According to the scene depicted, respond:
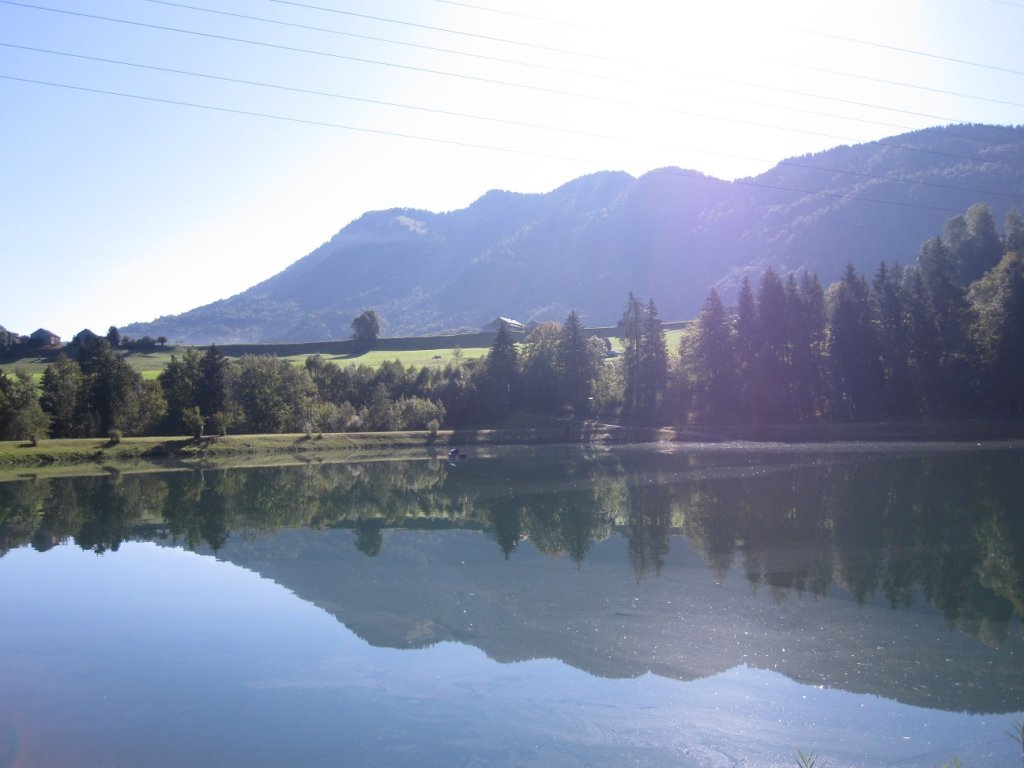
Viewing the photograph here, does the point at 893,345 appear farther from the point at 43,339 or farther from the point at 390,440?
the point at 43,339

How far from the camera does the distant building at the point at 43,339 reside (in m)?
110

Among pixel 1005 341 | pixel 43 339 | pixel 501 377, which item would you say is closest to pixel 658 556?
pixel 501 377

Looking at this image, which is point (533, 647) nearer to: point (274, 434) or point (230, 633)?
point (230, 633)

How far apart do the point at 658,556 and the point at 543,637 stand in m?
9.77

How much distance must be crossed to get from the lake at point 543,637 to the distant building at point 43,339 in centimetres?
8551

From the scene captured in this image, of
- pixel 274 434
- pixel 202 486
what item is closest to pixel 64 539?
pixel 202 486

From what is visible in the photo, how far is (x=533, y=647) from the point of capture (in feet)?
56.7

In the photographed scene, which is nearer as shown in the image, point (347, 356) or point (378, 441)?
point (378, 441)

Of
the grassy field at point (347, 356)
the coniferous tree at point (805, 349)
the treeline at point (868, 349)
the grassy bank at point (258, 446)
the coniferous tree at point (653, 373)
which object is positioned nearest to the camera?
the grassy bank at point (258, 446)

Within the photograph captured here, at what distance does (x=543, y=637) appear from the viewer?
1791cm

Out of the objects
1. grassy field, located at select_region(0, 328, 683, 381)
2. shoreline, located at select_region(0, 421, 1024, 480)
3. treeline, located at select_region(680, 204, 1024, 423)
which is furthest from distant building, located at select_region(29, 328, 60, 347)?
treeline, located at select_region(680, 204, 1024, 423)

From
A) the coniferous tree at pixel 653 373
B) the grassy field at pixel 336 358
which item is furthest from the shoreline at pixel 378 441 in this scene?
the grassy field at pixel 336 358

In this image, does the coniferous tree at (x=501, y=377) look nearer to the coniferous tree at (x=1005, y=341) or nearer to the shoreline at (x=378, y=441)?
the shoreline at (x=378, y=441)

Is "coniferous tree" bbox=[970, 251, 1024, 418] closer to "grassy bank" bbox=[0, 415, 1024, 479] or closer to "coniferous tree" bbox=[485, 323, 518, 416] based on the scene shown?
"grassy bank" bbox=[0, 415, 1024, 479]
